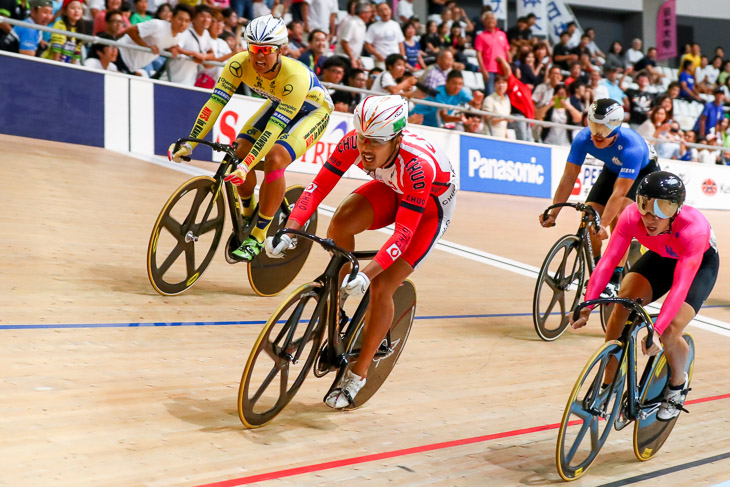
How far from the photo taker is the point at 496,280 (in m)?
6.89

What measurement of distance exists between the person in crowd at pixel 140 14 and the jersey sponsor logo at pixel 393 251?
692 centimetres

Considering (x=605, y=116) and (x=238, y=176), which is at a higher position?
(x=605, y=116)

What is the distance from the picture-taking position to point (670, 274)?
3.60m

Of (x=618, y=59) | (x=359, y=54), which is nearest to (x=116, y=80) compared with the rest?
(x=359, y=54)

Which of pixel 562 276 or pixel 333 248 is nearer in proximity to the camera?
pixel 333 248

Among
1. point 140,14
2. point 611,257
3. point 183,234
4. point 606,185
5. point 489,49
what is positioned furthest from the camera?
point 489,49

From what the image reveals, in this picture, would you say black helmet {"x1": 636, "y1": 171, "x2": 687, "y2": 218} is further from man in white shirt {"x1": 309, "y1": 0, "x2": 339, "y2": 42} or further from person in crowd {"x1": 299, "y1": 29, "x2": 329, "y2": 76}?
man in white shirt {"x1": 309, "y1": 0, "x2": 339, "y2": 42}

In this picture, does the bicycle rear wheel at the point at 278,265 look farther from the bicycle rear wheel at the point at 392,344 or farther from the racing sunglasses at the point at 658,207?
the racing sunglasses at the point at 658,207

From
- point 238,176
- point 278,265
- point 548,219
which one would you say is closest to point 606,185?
point 548,219

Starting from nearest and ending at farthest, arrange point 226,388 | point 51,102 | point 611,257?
point 611,257
point 226,388
point 51,102

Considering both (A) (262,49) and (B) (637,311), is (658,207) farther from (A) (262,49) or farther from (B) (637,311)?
(A) (262,49)

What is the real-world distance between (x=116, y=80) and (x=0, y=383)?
595 cm

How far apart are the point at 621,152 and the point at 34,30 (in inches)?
229

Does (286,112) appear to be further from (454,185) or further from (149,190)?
(149,190)
